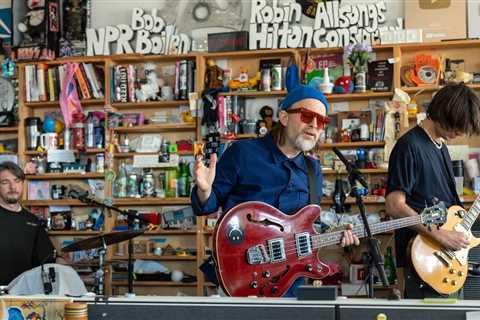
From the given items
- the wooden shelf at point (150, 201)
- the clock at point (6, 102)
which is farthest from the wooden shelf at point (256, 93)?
the clock at point (6, 102)

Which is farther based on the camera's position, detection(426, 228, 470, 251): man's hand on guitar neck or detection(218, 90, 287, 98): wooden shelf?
detection(218, 90, 287, 98): wooden shelf

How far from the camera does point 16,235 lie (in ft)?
17.8

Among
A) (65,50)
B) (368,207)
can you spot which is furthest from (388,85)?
(65,50)

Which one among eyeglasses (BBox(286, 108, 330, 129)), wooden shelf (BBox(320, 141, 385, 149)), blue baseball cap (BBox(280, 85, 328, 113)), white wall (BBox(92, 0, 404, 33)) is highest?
white wall (BBox(92, 0, 404, 33))

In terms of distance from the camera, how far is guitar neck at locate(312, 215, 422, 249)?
3.19m

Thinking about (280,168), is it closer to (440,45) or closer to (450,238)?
(450,238)

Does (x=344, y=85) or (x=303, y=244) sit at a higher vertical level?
(x=344, y=85)

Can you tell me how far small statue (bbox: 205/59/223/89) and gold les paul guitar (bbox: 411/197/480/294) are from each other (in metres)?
2.99

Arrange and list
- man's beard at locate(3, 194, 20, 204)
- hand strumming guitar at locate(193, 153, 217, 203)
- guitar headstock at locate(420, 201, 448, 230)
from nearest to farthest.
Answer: hand strumming guitar at locate(193, 153, 217, 203)
guitar headstock at locate(420, 201, 448, 230)
man's beard at locate(3, 194, 20, 204)

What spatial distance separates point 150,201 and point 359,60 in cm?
214

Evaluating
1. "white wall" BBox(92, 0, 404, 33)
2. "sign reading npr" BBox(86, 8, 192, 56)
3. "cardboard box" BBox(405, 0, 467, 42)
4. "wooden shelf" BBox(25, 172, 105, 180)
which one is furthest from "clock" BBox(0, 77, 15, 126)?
"cardboard box" BBox(405, 0, 467, 42)

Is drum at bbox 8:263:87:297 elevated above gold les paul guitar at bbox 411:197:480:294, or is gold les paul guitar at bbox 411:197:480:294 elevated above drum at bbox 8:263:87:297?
gold les paul guitar at bbox 411:197:480:294

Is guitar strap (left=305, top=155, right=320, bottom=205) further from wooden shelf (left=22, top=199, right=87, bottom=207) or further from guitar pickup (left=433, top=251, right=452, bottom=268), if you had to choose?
wooden shelf (left=22, top=199, right=87, bottom=207)

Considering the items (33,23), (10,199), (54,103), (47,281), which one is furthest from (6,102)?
(47,281)
